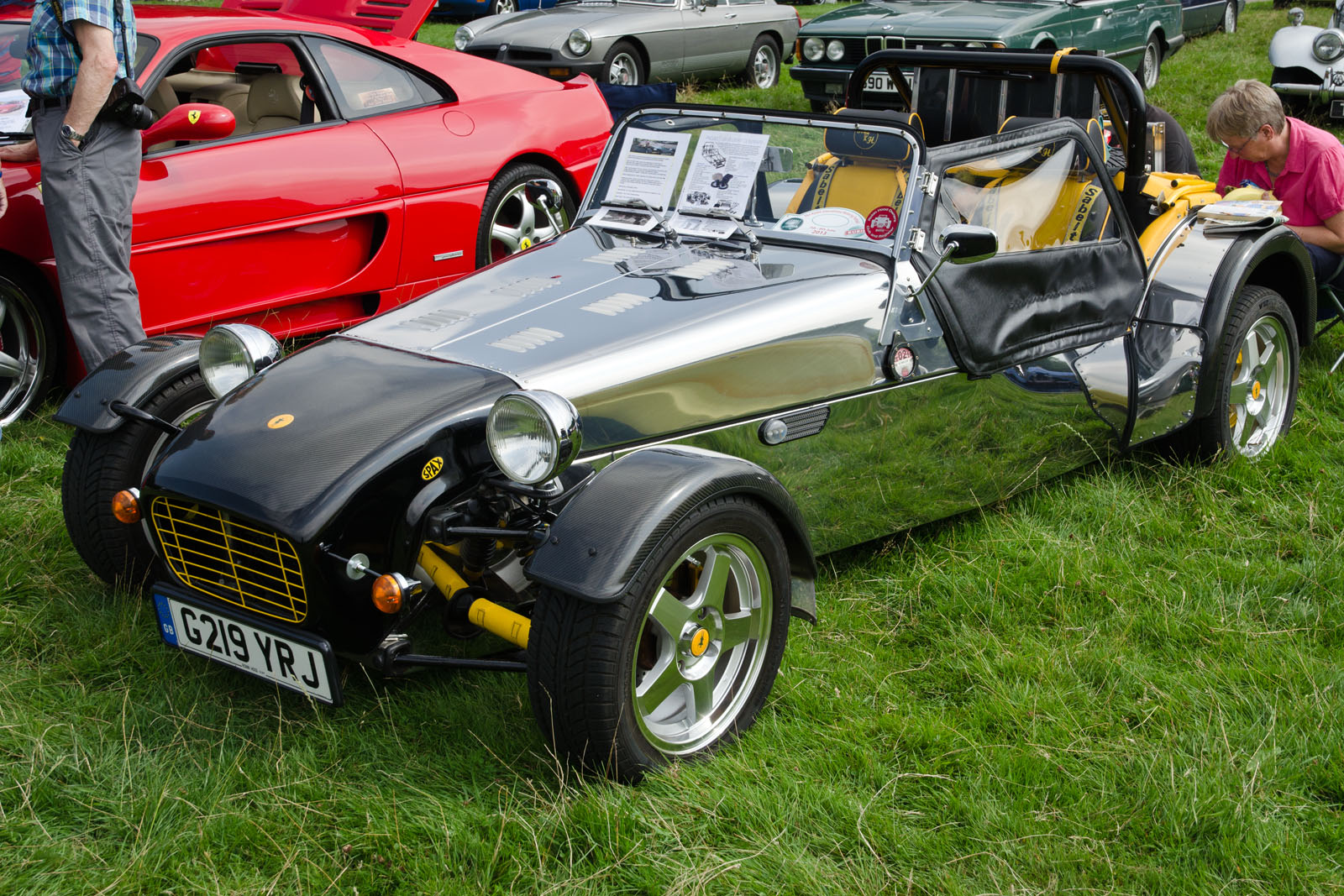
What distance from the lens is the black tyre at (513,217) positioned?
6.43 m

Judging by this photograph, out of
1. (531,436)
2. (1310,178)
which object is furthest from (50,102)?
(1310,178)

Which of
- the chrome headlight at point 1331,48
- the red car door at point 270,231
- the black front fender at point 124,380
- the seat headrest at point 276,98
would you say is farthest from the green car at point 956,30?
the black front fender at point 124,380

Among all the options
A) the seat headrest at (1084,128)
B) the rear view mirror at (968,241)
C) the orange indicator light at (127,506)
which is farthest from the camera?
the seat headrest at (1084,128)

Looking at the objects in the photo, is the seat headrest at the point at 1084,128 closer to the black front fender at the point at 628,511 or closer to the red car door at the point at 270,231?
the black front fender at the point at 628,511

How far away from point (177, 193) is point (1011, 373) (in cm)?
350

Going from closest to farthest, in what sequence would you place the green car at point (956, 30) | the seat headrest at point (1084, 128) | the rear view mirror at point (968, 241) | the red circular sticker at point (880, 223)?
the rear view mirror at point (968, 241) → the red circular sticker at point (880, 223) → the seat headrest at point (1084, 128) → the green car at point (956, 30)

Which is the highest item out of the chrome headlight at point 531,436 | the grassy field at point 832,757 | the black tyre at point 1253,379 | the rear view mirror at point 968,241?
the rear view mirror at point 968,241

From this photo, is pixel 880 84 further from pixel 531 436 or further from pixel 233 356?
pixel 531 436

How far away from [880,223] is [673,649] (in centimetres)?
169

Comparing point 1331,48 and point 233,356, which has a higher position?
point 1331,48

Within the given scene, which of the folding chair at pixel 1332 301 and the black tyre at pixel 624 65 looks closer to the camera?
the folding chair at pixel 1332 301

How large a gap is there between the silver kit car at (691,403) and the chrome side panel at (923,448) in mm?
10

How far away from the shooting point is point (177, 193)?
5.30m

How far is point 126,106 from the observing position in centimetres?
487
